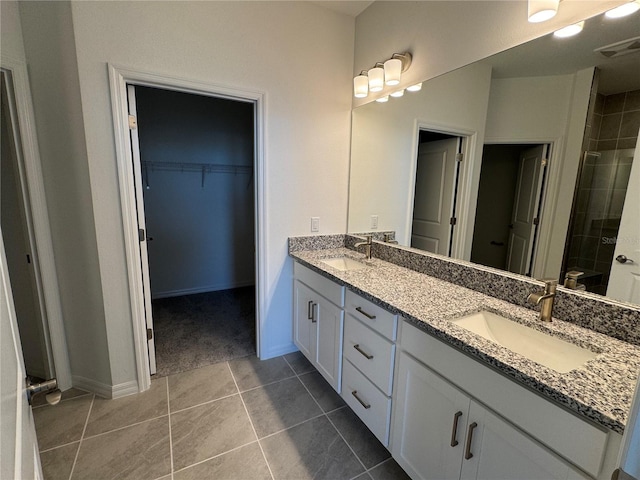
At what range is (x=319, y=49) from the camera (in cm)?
221

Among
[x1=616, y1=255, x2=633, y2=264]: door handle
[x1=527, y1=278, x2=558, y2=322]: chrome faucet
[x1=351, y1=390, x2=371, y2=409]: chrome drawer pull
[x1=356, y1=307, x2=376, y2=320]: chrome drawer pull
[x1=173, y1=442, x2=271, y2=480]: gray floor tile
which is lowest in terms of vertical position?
[x1=173, y1=442, x2=271, y2=480]: gray floor tile

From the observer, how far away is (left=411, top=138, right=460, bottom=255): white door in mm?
1832

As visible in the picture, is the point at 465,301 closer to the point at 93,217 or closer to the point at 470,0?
the point at 470,0

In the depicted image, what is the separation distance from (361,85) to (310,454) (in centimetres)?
233

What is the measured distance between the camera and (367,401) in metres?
1.55

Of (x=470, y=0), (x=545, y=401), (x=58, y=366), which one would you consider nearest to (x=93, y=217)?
(x=58, y=366)

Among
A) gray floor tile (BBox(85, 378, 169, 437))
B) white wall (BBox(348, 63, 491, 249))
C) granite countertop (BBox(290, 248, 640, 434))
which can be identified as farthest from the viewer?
gray floor tile (BBox(85, 378, 169, 437))

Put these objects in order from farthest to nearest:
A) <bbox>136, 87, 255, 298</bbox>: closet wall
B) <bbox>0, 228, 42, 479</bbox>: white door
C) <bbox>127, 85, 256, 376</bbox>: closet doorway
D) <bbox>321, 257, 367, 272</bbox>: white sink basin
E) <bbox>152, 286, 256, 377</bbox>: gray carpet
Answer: <bbox>136, 87, 255, 298</bbox>: closet wall
<bbox>127, 85, 256, 376</bbox>: closet doorway
<bbox>152, 286, 256, 377</bbox>: gray carpet
<bbox>321, 257, 367, 272</bbox>: white sink basin
<bbox>0, 228, 42, 479</bbox>: white door

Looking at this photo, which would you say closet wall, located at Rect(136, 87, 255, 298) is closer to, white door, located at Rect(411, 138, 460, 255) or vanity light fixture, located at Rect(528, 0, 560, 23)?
white door, located at Rect(411, 138, 460, 255)

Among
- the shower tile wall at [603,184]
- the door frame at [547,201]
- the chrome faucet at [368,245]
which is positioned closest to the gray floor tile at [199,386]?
the chrome faucet at [368,245]

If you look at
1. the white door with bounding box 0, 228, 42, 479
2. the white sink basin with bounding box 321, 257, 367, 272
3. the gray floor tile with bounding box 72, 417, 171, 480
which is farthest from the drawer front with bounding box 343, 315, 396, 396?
the white door with bounding box 0, 228, 42, 479

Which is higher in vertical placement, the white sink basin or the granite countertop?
the granite countertop

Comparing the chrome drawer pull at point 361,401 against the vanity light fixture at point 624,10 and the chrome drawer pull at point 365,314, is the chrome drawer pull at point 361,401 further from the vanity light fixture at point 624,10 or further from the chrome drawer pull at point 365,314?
the vanity light fixture at point 624,10

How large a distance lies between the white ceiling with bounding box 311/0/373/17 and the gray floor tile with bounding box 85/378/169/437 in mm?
2880
